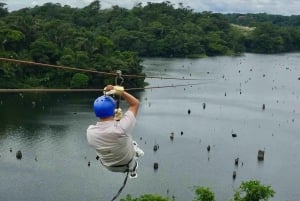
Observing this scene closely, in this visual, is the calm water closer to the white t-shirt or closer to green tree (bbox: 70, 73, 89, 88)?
green tree (bbox: 70, 73, 89, 88)

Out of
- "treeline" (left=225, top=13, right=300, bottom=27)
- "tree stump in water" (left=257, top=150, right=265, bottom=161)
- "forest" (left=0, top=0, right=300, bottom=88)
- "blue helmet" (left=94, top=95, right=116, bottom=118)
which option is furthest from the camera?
"treeline" (left=225, top=13, right=300, bottom=27)

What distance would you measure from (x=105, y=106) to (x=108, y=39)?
62.8m

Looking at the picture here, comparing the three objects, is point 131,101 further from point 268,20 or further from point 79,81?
point 268,20

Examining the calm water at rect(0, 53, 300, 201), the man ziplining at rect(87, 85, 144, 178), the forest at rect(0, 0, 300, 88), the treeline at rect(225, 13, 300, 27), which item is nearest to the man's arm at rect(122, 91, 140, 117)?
the man ziplining at rect(87, 85, 144, 178)

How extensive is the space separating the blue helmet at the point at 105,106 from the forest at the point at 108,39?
2002 inches

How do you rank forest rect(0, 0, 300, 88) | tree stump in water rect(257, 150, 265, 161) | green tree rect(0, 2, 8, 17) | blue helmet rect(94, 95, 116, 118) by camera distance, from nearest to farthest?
blue helmet rect(94, 95, 116, 118) → tree stump in water rect(257, 150, 265, 161) → forest rect(0, 0, 300, 88) → green tree rect(0, 2, 8, 17)

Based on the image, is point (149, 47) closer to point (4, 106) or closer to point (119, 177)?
point (4, 106)

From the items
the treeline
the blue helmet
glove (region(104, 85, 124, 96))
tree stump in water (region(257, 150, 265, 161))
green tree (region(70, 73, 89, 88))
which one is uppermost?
the treeline

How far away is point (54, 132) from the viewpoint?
39906 mm

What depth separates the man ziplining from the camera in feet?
13.0

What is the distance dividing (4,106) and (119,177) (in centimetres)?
2243

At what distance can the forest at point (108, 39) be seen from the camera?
57.4m

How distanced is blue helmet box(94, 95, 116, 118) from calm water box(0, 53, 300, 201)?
74.9 ft

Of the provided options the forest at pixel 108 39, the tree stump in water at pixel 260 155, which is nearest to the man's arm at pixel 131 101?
the tree stump in water at pixel 260 155
